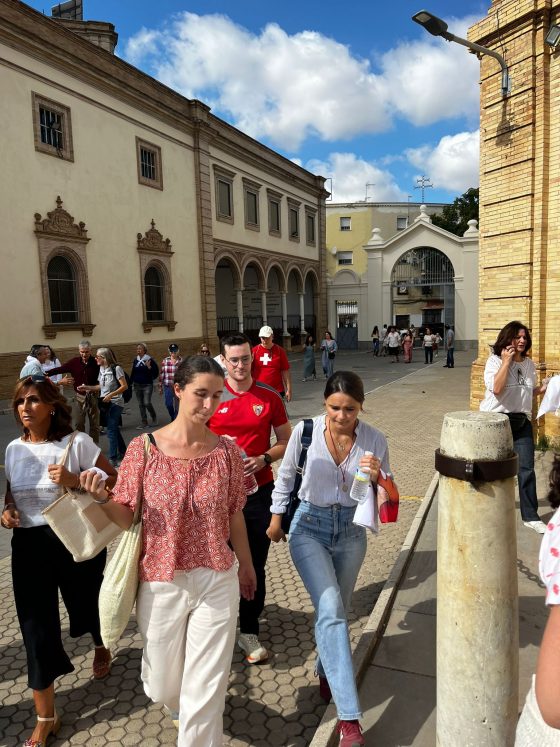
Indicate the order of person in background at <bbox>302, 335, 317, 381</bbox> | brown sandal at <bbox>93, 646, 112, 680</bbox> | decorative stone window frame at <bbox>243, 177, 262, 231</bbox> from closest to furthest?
brown sandal at <bbox>93, 646, 112, 680</bbox>
person in background at <bbox>302, 335, 317, 381</bbox>
decorative stone window frame at <bbox>243, 177, 262, 231</bbox>

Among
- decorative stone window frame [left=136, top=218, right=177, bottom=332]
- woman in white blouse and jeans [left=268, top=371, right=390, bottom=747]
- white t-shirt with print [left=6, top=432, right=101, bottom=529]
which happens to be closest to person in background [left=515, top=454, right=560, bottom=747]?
woman in white blouse and jeans [left=268, top=371, right=390, bottom=747]

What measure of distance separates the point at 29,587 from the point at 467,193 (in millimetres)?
46247

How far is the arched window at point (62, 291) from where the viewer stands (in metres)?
16.4

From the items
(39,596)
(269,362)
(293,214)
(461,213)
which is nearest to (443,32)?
(269,362)

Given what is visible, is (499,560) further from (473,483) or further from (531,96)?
(531,96)

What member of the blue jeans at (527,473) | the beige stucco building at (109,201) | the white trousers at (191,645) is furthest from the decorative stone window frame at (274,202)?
the white trousers at (191,645)

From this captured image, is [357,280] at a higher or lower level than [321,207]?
lower

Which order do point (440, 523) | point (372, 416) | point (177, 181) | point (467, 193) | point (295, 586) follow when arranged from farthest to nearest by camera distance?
point (467, 193) → point (177, 181) → point (372, 416) → point (295, 586) → point (440, 523)

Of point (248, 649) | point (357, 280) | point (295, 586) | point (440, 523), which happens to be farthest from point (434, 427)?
point (357, 280)

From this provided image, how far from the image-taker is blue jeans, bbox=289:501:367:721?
98.7 inches

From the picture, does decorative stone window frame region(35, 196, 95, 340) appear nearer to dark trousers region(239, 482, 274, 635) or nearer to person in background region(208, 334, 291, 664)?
person in background region(208, 334, 291, 664)

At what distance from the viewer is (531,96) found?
25.1 feet

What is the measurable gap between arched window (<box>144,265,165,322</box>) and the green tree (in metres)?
29.0

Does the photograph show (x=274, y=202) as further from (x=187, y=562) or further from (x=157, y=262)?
(x=187, y=562)
